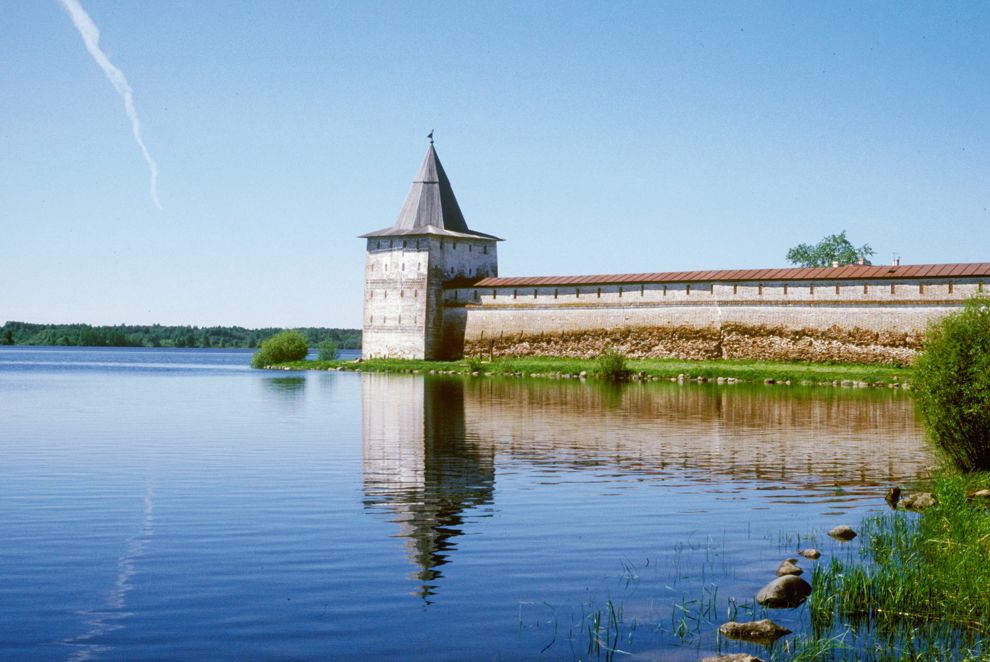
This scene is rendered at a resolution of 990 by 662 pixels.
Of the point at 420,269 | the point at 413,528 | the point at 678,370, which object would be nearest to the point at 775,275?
the point at 678,370

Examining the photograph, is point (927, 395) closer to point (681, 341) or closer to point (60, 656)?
point (60, 656)

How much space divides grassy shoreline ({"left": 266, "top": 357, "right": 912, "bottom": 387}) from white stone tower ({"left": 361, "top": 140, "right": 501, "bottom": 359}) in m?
1.49

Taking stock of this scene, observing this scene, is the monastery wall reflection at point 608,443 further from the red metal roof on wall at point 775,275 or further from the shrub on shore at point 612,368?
the red metal roof on wall at point 775,275

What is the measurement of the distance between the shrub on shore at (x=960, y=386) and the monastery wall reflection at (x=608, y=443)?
72cm

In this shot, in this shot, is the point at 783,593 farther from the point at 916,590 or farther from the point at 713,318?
the point at 713,318

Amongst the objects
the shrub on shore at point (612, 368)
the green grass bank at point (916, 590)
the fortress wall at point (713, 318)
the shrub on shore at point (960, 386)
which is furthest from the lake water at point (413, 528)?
the fortress wall at point (713, 318)

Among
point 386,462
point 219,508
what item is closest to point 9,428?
point 386,462

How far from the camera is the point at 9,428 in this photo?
17031mm

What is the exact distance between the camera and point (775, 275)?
3744 centimetres

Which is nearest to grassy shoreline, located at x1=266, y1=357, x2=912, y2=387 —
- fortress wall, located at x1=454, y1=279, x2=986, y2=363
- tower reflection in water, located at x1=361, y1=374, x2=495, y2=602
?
fortress wall, located at x1=454, y1=279, x2=986, y2=363

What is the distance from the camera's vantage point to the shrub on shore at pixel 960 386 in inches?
425

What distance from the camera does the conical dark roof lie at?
46.1m

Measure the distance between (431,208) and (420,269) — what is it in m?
3.11

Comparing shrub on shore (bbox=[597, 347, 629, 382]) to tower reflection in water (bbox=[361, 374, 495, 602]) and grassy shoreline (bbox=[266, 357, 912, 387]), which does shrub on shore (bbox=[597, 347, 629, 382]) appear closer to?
grassy shoreline (bbox=[266, 357, 912, 387])
